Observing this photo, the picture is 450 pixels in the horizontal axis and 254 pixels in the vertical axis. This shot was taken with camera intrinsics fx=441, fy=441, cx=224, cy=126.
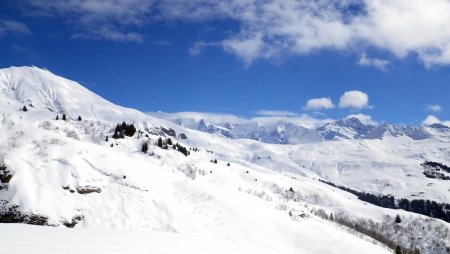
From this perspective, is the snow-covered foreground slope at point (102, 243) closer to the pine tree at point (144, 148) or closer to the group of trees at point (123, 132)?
the pine tree at point (144, 148)

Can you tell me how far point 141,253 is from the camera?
73.5ft

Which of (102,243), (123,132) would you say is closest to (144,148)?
(123,132)

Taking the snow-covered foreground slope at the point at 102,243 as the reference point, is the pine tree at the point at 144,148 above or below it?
above

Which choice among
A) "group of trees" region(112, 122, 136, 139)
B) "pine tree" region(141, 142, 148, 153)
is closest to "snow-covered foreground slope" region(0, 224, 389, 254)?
"pine tree" region(141, 142, 148, 153)

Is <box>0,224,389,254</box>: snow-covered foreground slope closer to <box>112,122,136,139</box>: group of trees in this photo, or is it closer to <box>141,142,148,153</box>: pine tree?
<box>141,142,148,153</box>: pine tree

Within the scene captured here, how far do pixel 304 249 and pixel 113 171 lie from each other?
34660 mm

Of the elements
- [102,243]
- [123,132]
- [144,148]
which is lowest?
[102,243]

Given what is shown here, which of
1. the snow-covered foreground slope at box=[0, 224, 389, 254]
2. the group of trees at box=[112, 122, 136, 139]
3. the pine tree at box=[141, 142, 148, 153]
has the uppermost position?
the group of trees at box=[112, 122, 136, 139]

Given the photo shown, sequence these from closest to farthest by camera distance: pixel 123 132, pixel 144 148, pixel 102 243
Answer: pixel 102 243 → pixel 144 148 → pixel 123 132

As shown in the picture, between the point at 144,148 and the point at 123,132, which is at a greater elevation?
the point at 123,132

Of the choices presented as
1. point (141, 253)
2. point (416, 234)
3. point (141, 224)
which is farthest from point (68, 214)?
point (416, 234)

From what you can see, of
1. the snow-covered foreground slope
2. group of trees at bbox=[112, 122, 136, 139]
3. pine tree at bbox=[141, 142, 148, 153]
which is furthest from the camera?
group of trees at bbox=[112, 122, 136, 139]

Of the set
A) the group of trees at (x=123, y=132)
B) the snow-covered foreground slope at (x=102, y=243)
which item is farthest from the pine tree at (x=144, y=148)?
the snow-covered foreground slope at (x=102, y=243)

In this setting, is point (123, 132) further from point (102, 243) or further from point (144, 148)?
point (102, 243)
